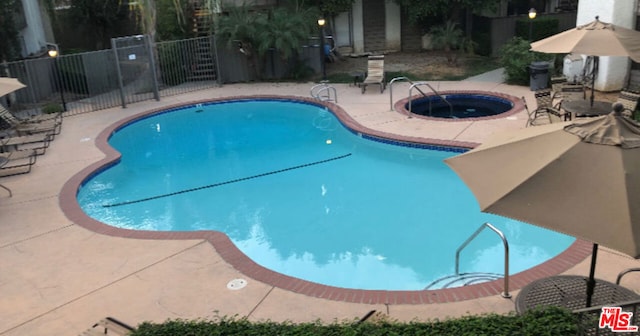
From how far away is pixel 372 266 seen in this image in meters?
8.58

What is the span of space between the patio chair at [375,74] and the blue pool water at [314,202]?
2.21 metres

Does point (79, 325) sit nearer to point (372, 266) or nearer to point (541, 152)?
point (372, 266)

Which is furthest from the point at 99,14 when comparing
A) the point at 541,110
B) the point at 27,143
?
the point at 541,110

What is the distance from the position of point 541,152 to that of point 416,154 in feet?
26.9

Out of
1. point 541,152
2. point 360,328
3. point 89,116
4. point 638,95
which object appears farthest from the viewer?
point 89,116

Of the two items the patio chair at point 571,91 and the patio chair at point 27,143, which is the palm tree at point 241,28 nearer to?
the patio chair at point 27,143

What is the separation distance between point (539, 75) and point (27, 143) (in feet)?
46.7

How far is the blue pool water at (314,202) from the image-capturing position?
8.66 meters

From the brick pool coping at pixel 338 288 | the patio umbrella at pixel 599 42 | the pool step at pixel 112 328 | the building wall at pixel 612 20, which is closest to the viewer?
the pool step at pixel 112 328

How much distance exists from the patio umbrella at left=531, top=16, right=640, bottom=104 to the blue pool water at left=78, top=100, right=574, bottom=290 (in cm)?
335

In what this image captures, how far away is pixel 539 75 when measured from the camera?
1662 centimetres

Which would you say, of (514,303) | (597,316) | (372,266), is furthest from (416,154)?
(597,316)

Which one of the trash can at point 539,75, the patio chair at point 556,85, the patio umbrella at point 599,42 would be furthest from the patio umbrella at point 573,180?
the trash can at point 539,75

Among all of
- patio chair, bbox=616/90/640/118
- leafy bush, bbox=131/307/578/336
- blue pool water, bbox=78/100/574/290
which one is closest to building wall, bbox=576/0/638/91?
patio chair, bbox=616/90/640/118
